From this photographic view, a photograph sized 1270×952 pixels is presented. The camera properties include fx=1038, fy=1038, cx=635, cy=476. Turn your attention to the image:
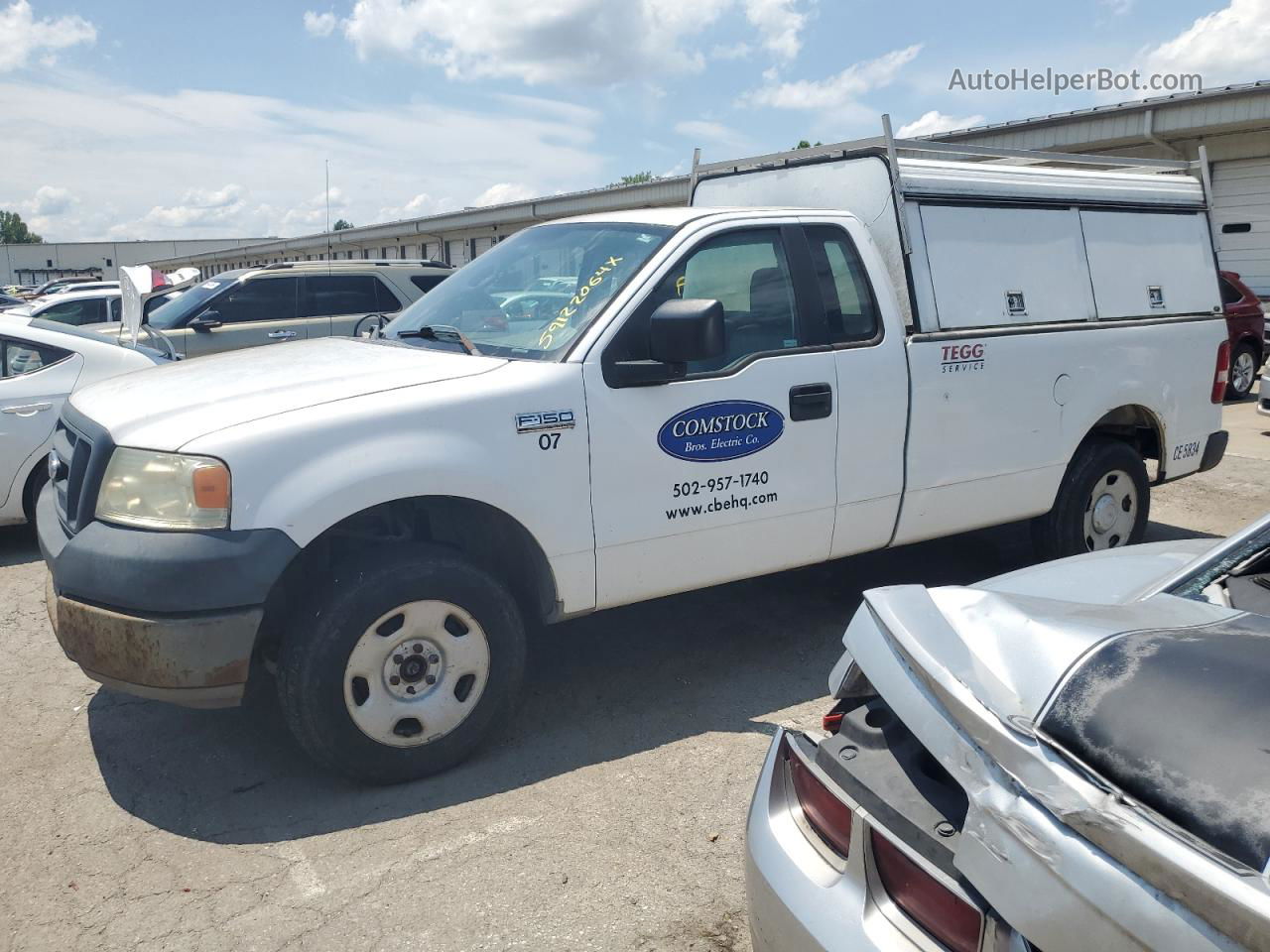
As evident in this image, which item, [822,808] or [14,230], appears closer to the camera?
[822,808]

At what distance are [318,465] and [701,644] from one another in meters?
2.25

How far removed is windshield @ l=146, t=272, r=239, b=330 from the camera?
9922 mm

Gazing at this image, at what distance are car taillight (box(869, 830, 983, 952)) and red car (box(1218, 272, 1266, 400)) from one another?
14096 mm

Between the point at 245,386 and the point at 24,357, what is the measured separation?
3913 millimetres

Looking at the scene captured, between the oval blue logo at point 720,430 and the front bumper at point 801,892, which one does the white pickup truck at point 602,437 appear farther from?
the front bumper at point 801,892

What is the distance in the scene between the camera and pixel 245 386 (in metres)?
3.71

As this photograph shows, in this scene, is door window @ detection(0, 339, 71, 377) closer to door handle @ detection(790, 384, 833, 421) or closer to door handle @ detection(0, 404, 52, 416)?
door handle @ detection(0, 404, 52, 416)

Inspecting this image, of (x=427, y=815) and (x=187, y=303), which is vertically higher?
(x=187, y=303)

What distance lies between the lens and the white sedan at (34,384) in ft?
20.9

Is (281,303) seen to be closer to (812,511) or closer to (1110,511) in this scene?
(812,511)

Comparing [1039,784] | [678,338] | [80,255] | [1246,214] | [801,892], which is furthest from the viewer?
[80,255]

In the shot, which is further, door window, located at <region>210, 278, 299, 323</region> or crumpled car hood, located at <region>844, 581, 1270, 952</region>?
door window, located at <region>210, 278, 299, 323</region>

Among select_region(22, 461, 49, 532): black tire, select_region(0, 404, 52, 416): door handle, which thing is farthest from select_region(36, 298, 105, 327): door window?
select_region(22, 461, 49, 532): black tire

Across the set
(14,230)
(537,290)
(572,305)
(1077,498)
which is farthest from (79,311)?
(14,230)
